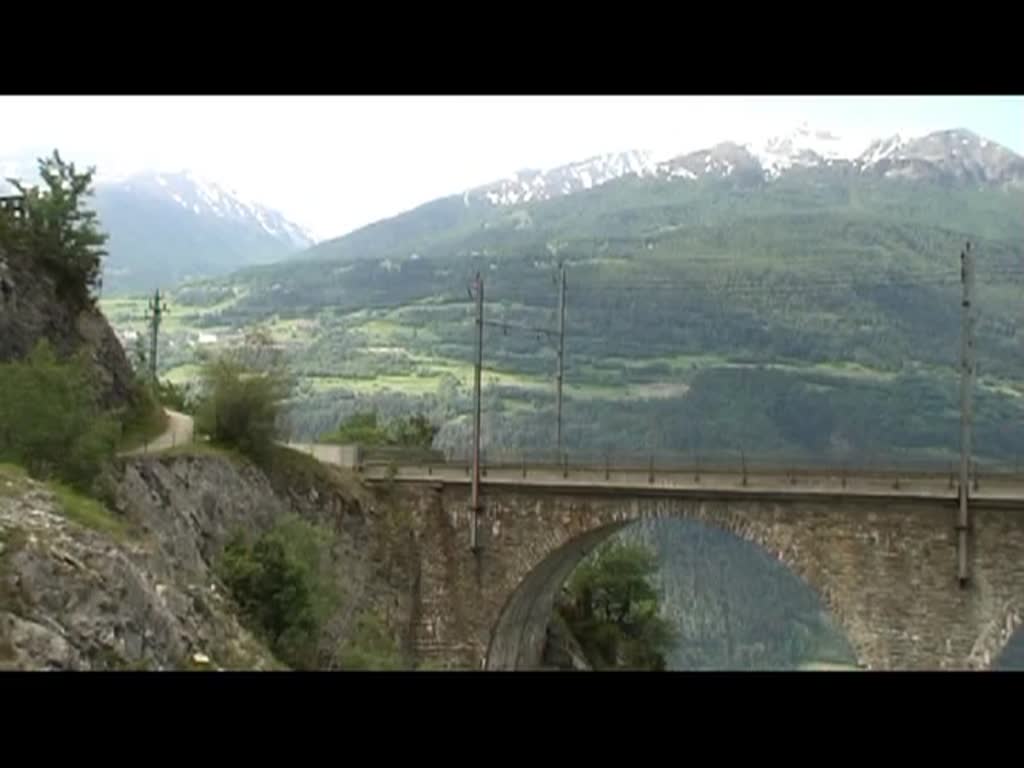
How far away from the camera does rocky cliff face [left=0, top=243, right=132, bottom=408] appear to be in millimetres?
26438

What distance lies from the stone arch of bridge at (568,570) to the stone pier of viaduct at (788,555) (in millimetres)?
33

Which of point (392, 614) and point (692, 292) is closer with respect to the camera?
point (392, 614)

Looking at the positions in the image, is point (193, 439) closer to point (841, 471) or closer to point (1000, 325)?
point (841, 471)

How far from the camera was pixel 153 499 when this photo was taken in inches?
968

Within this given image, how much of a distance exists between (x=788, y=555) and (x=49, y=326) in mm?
15850

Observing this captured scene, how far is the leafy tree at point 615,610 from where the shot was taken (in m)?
37.7

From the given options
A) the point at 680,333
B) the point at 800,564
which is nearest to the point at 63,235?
the point at 800,564

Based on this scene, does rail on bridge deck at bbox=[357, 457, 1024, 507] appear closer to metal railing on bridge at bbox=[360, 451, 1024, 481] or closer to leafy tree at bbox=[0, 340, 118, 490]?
metal railing on bridge at bbox=[360, 451, 1024, 481]

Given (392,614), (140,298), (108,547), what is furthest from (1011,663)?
(140,298)

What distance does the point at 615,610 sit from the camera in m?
38.7

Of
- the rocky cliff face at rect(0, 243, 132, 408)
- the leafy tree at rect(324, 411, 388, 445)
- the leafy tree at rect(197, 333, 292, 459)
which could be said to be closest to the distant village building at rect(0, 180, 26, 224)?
the rocky cliff face at rect(0, 243, 132, 408)
